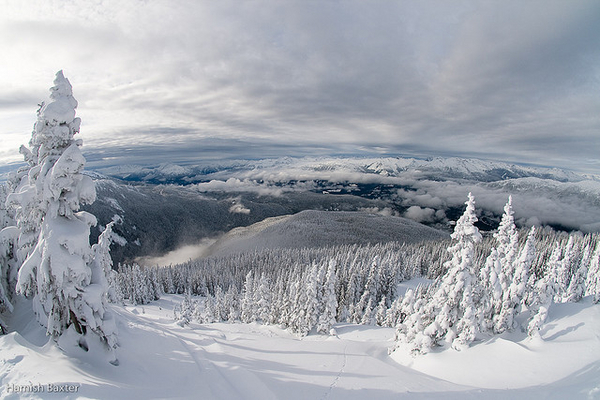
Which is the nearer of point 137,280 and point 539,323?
point 539,323

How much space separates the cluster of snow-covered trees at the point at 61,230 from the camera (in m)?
10.7

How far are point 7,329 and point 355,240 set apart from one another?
168833 mm

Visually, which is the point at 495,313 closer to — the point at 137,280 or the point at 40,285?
the point at 40,285

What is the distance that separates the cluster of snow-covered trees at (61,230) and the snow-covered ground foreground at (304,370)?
1.41 m

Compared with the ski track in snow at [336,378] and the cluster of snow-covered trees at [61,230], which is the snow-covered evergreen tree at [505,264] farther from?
the cluster of snow-covered trees at [61,230]

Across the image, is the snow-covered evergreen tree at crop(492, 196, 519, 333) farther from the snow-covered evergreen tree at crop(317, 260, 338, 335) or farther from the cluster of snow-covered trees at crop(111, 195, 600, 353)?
the snow-covered evergreen tree at crop(317, 260, 338, 335)

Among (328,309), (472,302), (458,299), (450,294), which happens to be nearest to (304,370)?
(450,294)

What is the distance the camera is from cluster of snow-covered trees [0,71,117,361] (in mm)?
10734

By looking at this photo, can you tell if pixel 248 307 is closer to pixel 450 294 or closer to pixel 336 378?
pixel 336 378

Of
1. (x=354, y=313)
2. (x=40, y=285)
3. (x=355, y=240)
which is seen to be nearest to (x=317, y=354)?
(x=40, y=285)

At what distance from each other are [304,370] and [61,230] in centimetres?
1614

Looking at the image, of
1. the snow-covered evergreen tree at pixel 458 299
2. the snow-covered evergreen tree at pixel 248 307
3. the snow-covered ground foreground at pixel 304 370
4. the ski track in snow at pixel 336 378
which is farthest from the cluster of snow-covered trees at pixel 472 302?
the snow-covered evergreen tree at pixel 248 307

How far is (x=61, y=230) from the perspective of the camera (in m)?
10.9

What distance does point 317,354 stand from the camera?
21484 mm
